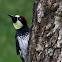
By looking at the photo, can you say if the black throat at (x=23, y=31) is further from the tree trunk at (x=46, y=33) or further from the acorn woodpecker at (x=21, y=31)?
the tree trunk at (x=46, y=33)

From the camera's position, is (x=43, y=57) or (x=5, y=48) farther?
(x=5, y=48)

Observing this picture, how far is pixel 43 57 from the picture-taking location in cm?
351

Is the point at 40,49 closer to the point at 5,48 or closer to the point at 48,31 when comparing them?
the point at 48,31

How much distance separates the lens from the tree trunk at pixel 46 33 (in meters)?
3.34

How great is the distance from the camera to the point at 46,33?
3514 mm

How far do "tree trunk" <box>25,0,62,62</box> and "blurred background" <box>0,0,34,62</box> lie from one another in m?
3.39

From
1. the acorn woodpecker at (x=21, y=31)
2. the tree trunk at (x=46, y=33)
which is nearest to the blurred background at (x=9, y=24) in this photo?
the acorn woodpecker at (x=21, y=31)

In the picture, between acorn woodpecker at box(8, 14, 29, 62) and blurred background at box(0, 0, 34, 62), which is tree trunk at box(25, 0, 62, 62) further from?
blurred background at box(0, 0, 34, 62)

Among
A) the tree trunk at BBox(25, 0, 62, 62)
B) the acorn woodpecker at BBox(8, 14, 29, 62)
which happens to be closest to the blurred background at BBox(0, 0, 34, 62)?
the acorn woodpecker at BBox(8, 14, 29, 62)

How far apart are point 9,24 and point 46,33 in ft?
15.7

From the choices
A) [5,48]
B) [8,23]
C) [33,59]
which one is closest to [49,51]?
[33,59]

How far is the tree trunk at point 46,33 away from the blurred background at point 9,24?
3.39 m

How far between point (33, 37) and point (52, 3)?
0.49 metres

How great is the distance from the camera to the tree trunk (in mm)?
3338
